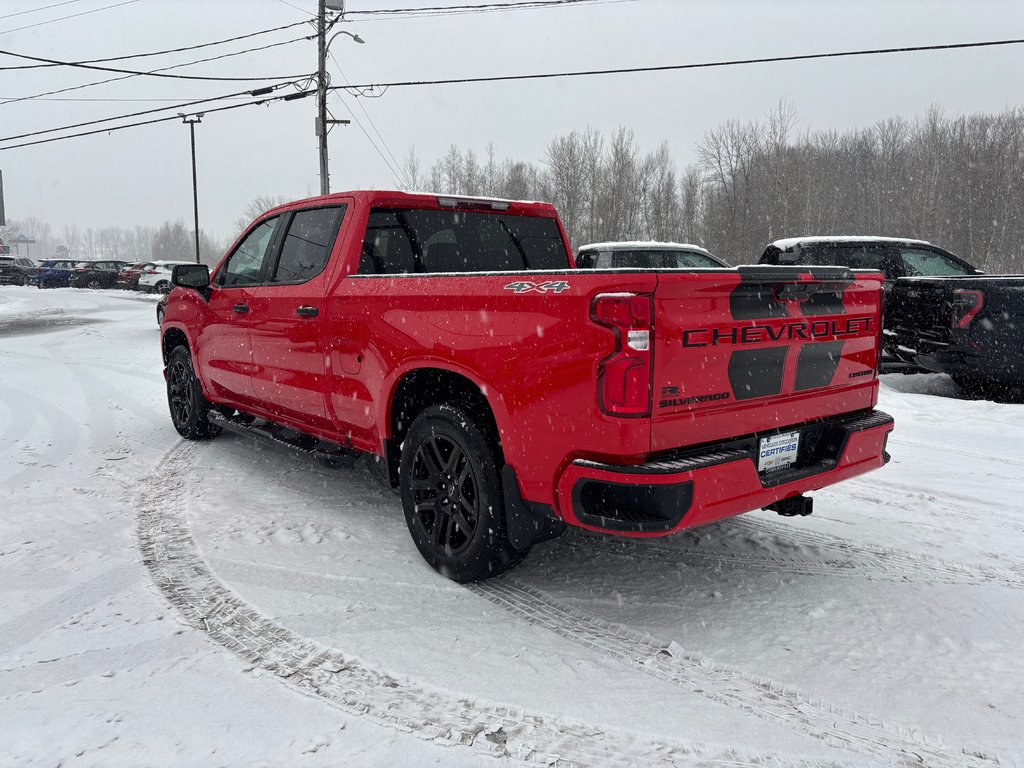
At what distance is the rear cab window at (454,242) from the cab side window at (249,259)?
4.02 ft

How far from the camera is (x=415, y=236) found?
4.40 m

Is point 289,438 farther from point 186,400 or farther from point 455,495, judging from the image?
point 186,400

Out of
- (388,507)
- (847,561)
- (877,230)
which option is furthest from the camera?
(877,230)

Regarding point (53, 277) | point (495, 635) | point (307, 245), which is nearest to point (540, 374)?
point (495, 635)

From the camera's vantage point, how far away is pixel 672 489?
8.66 ft

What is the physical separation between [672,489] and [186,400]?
5262 mm

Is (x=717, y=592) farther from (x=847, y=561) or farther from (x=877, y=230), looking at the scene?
(x=877, y=230)

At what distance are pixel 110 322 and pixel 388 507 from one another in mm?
17647

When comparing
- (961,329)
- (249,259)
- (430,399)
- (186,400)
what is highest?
(249,259)

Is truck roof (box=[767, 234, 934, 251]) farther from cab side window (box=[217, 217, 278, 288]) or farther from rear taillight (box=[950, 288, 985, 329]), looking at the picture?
cab side window (box=[217, 217, 278, 288])

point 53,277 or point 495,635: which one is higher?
point 53,277

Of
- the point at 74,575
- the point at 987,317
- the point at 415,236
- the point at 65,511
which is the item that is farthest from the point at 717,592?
the point at 987,317

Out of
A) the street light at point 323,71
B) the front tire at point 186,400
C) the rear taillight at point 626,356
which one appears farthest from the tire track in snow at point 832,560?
the street light at point 323,71

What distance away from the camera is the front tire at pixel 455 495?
3230 mm
